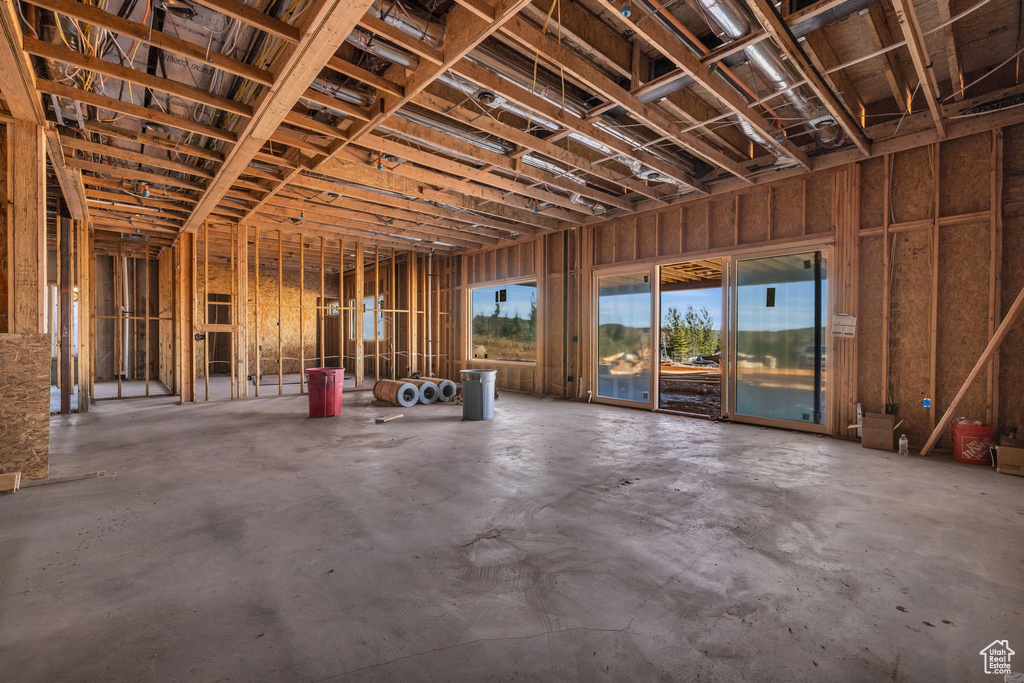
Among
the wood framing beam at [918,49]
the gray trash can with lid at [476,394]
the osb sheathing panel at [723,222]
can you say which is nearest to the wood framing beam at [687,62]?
the wood framing beam at [918,49]

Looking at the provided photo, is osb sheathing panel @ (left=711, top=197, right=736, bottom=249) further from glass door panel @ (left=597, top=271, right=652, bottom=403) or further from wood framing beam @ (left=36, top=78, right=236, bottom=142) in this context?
wood framing beam @ (left=36, top=78, right=236, bottom=142)

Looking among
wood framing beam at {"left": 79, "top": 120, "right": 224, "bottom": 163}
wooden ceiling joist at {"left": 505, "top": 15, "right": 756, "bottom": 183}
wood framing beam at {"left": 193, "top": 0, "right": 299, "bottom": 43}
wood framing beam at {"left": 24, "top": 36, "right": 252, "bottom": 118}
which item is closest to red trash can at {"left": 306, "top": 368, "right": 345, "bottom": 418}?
wood framing beam at {"left": 79, "top": 120, "right": 224, "bottom": 163}

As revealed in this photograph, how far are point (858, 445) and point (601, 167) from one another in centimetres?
505

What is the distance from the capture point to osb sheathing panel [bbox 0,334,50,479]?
382 cm

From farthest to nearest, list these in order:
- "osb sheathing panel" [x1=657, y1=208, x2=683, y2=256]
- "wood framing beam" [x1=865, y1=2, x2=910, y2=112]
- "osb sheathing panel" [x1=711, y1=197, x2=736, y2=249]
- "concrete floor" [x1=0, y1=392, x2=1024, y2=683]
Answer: "osb sheathing panel" [x1=657, y1=208, x2=683, y2=256], "osb sheathing panel" [x1=711, y1=197, x2=736, y2=249], "wood framing beam" [x1=865, y1=2, x2=910, y2=112], "concrete floor" [x1=0, y1=392, x2=1024, y2=683]

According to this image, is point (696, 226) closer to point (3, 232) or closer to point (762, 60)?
point (762, 60)

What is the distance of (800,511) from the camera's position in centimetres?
341

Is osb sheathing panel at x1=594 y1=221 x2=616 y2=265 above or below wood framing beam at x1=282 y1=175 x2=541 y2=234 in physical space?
below

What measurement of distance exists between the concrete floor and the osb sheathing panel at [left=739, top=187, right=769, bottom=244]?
356 centimetres

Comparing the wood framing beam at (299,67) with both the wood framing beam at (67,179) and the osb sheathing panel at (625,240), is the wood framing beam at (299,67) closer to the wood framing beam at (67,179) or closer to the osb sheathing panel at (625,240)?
the wood framing beam at (67,179)

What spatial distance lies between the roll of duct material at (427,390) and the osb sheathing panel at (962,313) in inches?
296

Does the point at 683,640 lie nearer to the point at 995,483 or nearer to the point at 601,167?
the point at 995,483

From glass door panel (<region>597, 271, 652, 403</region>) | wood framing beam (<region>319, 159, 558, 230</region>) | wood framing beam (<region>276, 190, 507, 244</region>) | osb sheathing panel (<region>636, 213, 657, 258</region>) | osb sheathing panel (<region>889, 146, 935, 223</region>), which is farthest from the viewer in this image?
glass door panel (<region>597, 271, 652, 403</region>)

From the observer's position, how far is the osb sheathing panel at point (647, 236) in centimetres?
806
